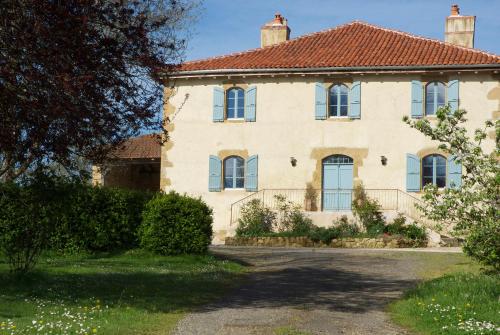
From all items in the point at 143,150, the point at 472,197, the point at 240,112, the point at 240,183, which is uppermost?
the point at 240,112

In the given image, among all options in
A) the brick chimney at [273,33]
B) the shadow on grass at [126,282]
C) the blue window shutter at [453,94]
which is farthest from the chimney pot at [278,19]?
the shadow on grass at [126,282]

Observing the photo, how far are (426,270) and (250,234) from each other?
10082mm

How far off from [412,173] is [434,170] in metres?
0.85

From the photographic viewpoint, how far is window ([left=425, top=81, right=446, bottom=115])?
2602 centimetres

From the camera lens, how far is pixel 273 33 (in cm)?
3062

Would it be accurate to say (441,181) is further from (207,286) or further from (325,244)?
(207,286)

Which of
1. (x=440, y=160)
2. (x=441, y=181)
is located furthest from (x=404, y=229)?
(x=440, y=160)

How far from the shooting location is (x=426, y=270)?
15703mm

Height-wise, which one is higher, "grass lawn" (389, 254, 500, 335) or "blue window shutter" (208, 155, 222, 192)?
"blue window shutter" (208, 155, 222, 192)

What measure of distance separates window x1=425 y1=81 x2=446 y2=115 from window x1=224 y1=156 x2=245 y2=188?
698 cm

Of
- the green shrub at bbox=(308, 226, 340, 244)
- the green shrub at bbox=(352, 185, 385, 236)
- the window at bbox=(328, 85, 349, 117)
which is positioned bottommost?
the green shrub at bbox=(308, 226, 340, 244)

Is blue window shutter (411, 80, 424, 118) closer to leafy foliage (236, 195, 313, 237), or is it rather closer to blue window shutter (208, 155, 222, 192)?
leafy foliage (236, 195, 313, 237)

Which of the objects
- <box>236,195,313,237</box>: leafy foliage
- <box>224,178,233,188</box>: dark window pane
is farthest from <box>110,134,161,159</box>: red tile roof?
<box>236,195,313,237</box>: leafy foliage

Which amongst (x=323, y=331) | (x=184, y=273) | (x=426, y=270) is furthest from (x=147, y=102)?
(x=426, y=270)
